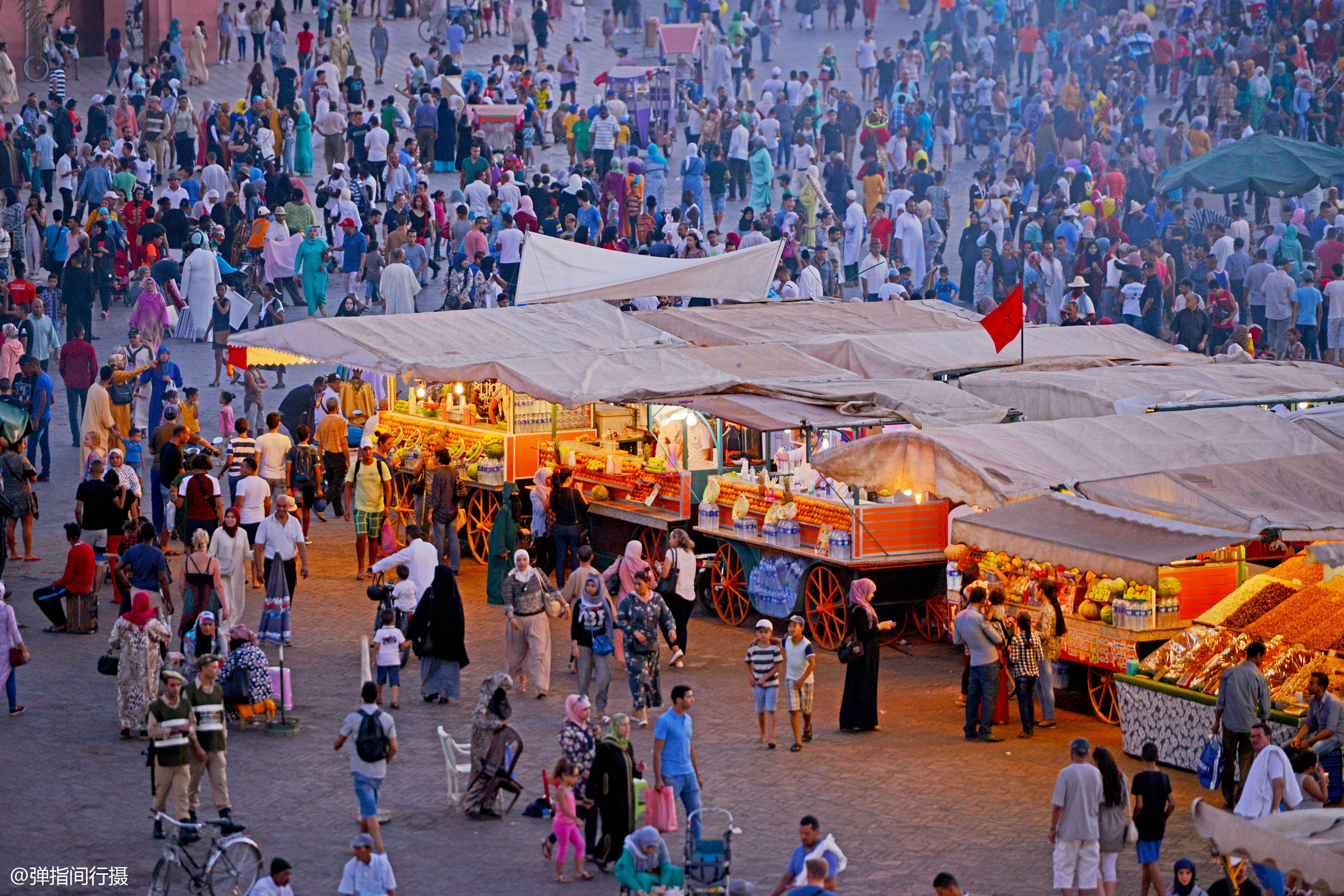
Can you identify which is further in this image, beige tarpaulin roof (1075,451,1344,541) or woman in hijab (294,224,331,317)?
woman in hijab (294,224,331,317)

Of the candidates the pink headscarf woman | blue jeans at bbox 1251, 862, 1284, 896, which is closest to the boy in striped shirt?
blue jeans at bbox 1251, 862, 1284, 896

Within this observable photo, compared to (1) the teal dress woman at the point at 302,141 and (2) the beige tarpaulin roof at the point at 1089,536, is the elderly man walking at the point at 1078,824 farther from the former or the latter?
(1) the teal dress woman at the point at 302,141

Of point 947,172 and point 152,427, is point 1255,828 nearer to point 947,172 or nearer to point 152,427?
point 152,427

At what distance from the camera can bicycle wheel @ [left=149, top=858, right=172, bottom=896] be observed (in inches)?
414

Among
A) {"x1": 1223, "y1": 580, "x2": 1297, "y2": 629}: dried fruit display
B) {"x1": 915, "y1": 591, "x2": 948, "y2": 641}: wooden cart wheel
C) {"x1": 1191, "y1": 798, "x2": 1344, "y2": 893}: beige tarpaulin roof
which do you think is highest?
{"x1": 1191, "y1": 798, "x2": 1344, "y2": 893}: beige tarpaulin roof

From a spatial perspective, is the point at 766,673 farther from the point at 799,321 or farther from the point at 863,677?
the point at 799,321

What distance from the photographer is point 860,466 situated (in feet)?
54.7

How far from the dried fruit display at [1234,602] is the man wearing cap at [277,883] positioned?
7.61m

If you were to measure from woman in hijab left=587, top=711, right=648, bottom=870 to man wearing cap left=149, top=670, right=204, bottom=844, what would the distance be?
244cm

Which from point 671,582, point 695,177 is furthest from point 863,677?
point 695,177

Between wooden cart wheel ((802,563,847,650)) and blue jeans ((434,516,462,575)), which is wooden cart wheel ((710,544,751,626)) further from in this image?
blue jeans ((434,516,462,575))

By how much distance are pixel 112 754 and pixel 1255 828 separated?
8.21 m

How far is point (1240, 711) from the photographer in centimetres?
1283

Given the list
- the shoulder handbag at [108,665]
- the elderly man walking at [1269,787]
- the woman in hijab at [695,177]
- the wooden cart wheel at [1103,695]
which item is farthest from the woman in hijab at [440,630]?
the woman in hijab at [695,177]
